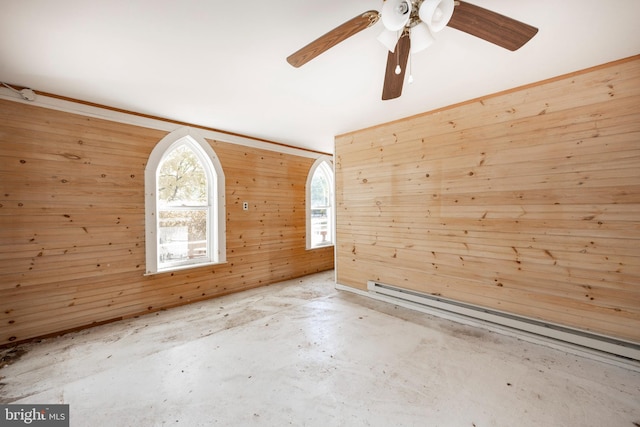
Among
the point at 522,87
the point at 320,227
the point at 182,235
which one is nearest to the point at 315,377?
the point at 182,235

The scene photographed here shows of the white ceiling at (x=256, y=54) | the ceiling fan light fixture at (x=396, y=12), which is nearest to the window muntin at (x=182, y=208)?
the white ceiling at (x=256, y=54)

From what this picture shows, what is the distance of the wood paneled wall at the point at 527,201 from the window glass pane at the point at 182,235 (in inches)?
107

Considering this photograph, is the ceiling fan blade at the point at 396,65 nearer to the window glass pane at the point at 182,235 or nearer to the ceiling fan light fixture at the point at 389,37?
the ceiling fan light fixture at the point at 389,37

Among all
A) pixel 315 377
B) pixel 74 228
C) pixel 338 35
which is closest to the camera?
pixel 338 35

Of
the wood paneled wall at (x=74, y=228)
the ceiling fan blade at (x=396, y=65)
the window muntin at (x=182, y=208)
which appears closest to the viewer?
the ceiling fan blade at (x=396, y=65)

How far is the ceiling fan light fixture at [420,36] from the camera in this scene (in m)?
1.52

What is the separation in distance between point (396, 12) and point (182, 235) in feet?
12.2

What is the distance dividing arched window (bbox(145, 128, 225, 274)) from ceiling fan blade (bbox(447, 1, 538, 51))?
11.5 feet

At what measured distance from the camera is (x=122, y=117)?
10.6ft

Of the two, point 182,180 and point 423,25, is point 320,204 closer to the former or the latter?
point 182,180

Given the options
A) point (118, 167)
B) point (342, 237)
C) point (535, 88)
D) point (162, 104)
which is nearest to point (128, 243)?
point (118, 167)

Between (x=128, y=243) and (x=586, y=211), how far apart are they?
16.0 feet

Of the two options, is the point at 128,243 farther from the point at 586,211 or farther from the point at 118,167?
the point at 586,211

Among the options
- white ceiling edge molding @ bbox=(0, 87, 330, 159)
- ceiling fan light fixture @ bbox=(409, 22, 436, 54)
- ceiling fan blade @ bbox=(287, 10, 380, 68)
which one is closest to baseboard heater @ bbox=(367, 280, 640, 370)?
ceiling fan light fixture @ bbox=(409, 22, 436, 54)
